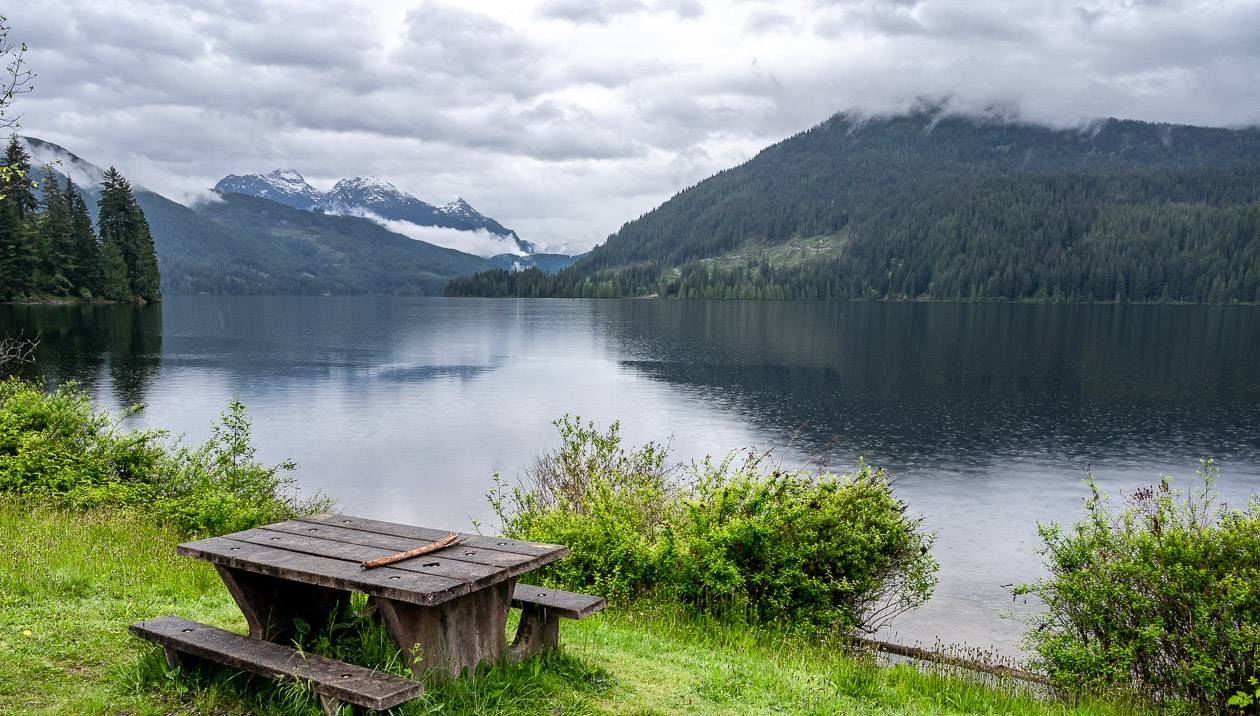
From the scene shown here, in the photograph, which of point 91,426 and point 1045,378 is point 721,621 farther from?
point 1045,378

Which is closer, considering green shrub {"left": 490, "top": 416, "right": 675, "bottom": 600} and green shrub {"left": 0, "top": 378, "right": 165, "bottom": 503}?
green shrub {"left": 490, "top": 416, "right": 675, "bottom": 600}

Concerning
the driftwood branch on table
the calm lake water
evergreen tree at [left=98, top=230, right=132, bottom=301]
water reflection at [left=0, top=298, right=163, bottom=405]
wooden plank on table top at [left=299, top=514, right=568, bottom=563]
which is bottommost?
the calm lake water

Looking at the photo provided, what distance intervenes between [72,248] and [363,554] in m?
142

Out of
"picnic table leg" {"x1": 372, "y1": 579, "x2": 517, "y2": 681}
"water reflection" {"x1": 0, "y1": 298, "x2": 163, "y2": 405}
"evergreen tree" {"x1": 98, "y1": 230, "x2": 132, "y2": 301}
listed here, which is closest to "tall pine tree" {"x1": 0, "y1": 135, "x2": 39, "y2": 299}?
"water reflection" {"x1": 0, "y1": 298, "x2": 163, "y2": 405}

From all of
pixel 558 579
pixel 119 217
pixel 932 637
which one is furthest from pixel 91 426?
pixel 119 217

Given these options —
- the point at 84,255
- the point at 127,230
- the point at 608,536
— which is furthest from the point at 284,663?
the point at 127,230

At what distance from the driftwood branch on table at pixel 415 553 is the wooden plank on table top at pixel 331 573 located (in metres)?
0.08

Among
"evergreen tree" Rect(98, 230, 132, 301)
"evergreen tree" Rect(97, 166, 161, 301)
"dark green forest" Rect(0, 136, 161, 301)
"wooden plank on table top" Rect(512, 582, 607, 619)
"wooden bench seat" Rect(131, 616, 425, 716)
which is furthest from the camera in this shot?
"evergreen tree" Rect(97, 166, 161, 301)

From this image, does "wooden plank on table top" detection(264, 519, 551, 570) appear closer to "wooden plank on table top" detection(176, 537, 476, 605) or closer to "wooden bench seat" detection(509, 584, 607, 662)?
"wooden plank on table top" detection(176, 537, 476, 605)

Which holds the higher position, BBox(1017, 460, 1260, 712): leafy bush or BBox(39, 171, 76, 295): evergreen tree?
BBox(39, 171, 76, 295): evergreen tree

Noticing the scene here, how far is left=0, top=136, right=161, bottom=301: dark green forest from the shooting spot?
362ft

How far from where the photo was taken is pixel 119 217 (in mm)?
138750

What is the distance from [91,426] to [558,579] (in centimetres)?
1443

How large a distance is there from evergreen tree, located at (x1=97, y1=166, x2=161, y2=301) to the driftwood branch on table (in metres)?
151
